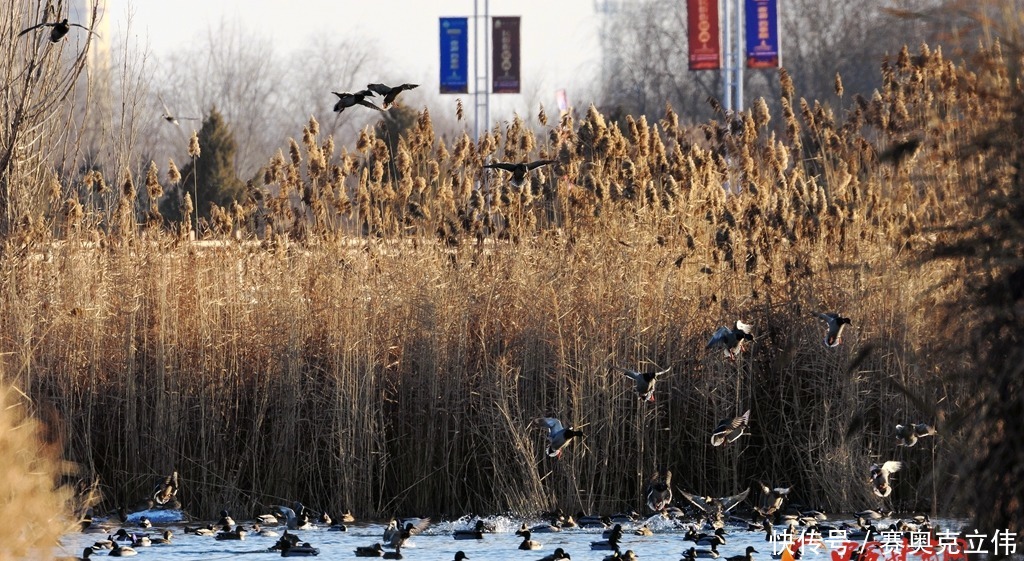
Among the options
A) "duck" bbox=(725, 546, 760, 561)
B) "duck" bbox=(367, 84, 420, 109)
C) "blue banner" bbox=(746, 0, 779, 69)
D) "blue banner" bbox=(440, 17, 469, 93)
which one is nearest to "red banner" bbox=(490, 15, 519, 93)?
"blue banner" bbox=(440, 17, 469, 93)

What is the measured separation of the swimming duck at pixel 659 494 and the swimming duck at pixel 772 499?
56cm

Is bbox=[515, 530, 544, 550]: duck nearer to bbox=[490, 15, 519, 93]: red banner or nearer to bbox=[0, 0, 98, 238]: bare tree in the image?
bbox=[0, 0, 98, 238]: bare tree

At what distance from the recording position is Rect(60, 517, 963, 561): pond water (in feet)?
24.7

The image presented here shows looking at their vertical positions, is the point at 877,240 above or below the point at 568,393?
above

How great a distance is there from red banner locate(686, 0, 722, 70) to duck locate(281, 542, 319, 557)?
20.9m

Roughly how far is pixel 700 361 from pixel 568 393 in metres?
0.86

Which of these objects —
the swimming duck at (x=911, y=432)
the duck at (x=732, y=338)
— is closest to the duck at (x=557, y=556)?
the duck at (x=732, y=338)

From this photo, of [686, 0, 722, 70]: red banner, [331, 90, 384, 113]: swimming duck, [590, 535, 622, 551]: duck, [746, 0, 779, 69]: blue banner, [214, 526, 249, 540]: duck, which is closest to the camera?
[590, 535, 622, 551]: duck

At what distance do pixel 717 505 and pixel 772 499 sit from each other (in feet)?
1.08

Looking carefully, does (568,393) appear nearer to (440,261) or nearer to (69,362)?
(440,261)

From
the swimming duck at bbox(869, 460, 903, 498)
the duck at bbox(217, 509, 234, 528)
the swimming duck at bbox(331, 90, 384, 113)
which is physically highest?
the swimming duck at bbox(331, 90, 384, 113)

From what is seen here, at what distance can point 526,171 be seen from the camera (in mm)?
Result: 8781

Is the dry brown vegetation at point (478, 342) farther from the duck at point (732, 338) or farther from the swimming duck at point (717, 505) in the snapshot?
the duck at point (732, 338)

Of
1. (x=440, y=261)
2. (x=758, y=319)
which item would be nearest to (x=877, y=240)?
(x=758, y=319)
